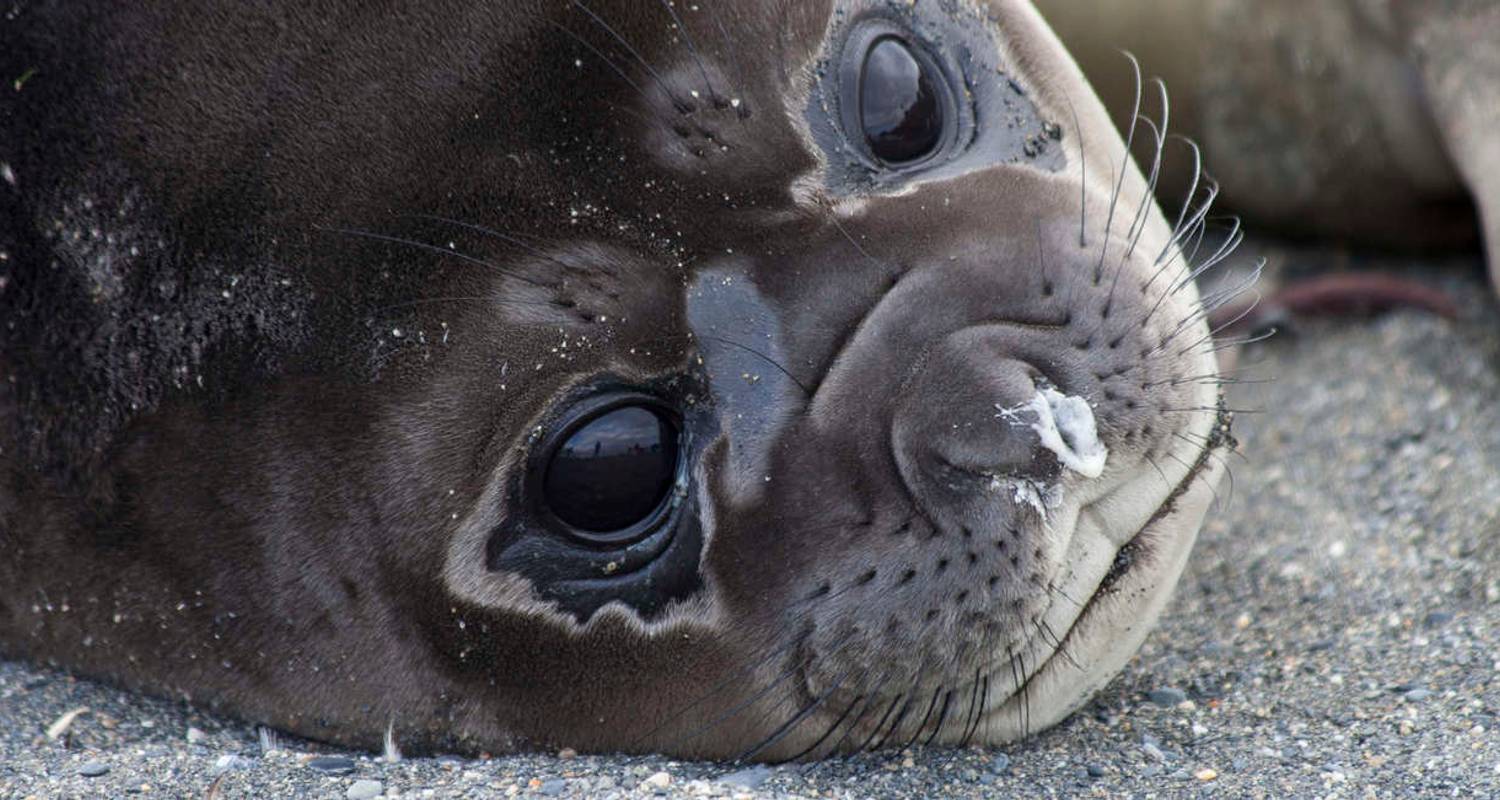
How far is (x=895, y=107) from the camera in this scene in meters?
2.66

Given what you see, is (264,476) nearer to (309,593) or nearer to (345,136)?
(309,593)

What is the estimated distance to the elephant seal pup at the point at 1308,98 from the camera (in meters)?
4.15

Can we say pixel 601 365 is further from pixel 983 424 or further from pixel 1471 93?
pixel 1471 93

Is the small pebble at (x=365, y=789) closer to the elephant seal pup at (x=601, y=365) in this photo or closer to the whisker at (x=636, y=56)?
the elephant seal pup at (x=601, y=365)

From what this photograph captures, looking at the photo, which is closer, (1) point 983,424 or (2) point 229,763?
(1) point 983,424

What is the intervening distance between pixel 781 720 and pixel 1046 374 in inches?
26.4

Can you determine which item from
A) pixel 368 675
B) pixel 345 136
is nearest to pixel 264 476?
pixel 368 675

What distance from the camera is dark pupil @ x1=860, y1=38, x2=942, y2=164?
264cm

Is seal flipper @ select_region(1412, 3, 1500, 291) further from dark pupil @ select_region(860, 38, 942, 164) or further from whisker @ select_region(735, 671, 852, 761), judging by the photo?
whisker @ select_region(735, 671, 852, 761)

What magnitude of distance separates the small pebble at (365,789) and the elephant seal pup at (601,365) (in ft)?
0.54

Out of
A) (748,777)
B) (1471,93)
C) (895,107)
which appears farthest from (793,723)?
(1471,93)

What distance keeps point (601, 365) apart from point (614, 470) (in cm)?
16

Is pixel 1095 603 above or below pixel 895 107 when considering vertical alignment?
below

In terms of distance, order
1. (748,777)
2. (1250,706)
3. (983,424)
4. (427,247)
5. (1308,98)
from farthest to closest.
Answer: (1308,98) → (1250,706) → (748,777) → (427,247) → (983,424)
